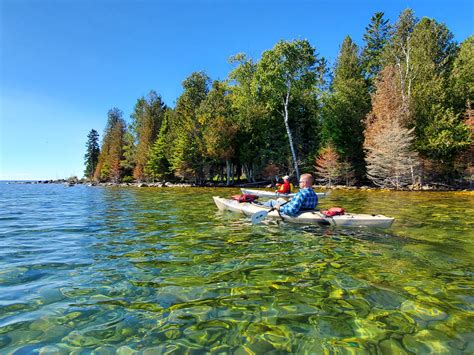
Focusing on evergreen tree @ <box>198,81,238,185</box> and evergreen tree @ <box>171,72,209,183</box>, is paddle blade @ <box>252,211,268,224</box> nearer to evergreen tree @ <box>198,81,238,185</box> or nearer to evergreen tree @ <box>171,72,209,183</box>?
evergreen tree @ <box>198,81,238,185</box>

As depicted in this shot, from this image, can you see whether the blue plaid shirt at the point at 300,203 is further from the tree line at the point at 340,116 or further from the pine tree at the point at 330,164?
the pine tree at the point at 330,164

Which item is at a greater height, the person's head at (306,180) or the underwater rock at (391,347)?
the person's head at (306,180)

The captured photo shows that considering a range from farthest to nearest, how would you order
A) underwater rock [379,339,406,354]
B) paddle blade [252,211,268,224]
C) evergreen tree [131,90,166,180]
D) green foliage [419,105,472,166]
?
evergreen tree [131,90,166,180]
green foliage [419,105,472,166]
paddle blade [252,211,268,224]
underwater rock [379,339,406,354]

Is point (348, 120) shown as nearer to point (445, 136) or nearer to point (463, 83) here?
point (445, 136)

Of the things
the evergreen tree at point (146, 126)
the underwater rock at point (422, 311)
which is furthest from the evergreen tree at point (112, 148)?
the underwater rock at point (422, 311)

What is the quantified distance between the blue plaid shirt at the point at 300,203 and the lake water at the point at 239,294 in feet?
5.16

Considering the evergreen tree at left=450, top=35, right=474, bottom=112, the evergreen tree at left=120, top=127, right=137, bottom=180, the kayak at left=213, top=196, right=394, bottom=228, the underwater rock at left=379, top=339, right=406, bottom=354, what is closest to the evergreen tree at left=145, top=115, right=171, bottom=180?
the evergreen tree at left=120, top=127, right=137, bottom=180

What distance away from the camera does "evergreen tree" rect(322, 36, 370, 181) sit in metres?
38.4

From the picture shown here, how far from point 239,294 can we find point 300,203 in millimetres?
5563

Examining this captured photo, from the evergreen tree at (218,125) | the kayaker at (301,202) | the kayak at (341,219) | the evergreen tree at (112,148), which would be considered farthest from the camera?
the evergreen tree at (112,148)

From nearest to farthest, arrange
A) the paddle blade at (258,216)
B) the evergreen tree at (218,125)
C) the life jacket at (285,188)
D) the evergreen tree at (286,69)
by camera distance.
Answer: the paddle blade at (258,216) < the life jacket at (285,188) < the evergreen tree at (286,69) < the evergreen tree at (218,125)

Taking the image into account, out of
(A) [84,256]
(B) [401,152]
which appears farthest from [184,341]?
(B) [401,152]

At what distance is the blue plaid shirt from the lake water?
5.16 feet

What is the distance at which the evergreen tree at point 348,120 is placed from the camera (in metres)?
38.4
